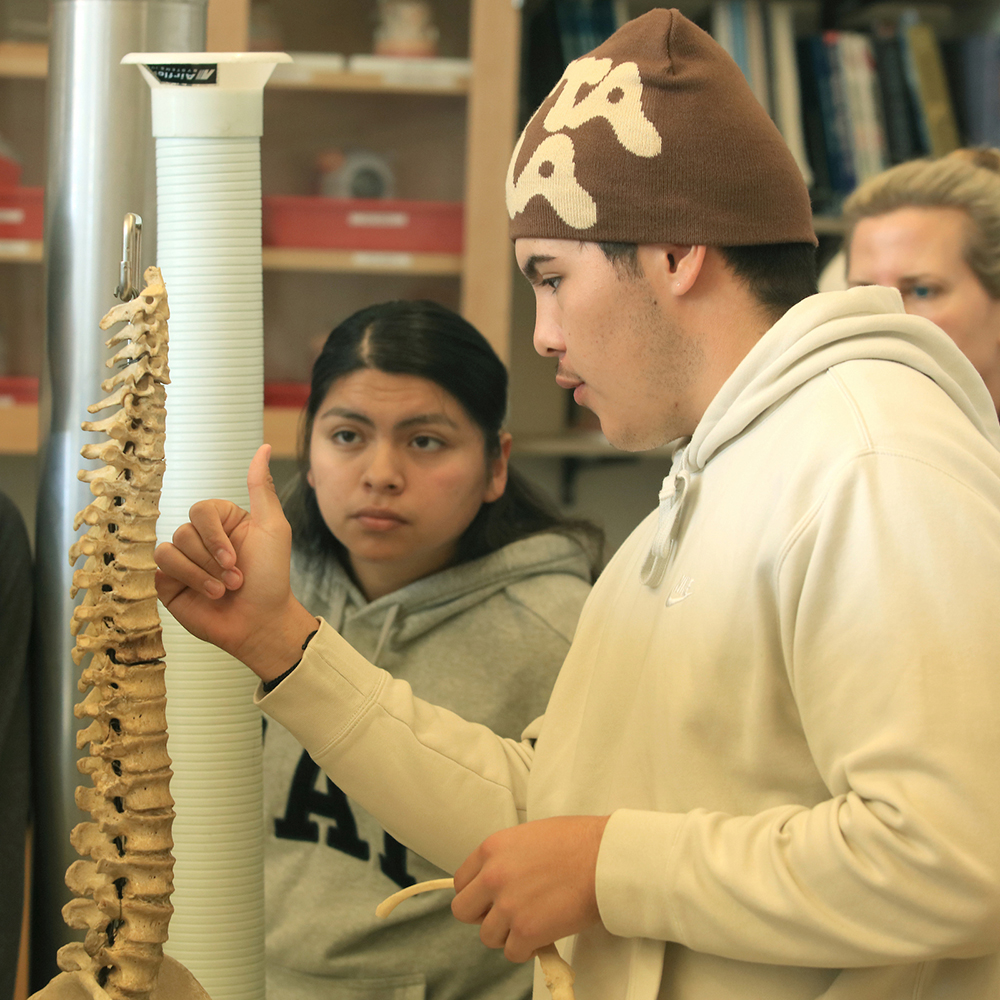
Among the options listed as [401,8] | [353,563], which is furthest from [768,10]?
[353,563]

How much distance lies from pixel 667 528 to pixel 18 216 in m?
1.81

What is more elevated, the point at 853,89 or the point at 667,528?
the point at 853,89

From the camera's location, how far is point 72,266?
35.8 inches

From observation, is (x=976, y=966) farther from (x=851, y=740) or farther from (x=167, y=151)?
(x=167, y=151)

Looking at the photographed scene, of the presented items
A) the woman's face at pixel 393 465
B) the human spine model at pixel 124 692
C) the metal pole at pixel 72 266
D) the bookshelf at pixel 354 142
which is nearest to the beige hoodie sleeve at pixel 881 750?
the human spine model at pixel 124 692

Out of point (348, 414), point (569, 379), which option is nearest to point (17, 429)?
point (348, 414)

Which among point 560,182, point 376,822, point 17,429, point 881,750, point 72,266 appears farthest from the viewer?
point 17,429

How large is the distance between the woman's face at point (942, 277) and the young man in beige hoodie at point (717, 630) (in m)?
0.79

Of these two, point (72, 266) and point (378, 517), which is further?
point (378, 517)

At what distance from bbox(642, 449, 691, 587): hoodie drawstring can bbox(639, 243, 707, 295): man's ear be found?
128mm

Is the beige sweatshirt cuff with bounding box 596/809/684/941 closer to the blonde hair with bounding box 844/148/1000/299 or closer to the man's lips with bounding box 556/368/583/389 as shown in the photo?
the man's lips with bounding box 556/368/583/389

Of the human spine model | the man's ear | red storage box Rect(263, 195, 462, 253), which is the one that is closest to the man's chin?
the man's ear

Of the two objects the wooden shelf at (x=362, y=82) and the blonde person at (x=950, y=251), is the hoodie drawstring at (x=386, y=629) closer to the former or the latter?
the blonde person at (x=950, y=251)

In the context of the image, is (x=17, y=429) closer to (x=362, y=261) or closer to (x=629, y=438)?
(x=362, y=261)
